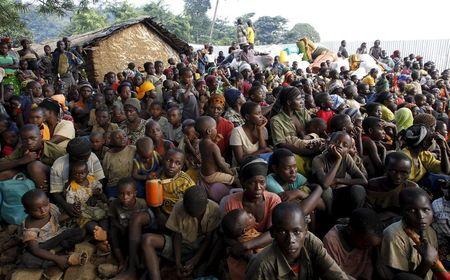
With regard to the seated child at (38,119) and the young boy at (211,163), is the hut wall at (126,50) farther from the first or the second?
the young boy at (211,163)

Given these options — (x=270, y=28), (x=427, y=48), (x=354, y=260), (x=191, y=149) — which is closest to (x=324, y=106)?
(x=191, y=149)

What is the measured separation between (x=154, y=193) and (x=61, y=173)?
110cm

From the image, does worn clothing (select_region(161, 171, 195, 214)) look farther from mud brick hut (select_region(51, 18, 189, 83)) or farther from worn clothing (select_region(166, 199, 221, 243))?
mud brick hut (select_region(51, 18, 189, 83))

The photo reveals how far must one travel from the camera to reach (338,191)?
12.4 ft

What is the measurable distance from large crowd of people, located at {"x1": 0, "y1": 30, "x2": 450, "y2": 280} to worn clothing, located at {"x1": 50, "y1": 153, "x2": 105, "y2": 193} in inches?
0.4

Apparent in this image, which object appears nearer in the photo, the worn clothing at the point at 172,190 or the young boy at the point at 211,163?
the worn clothing at the point at 172,190

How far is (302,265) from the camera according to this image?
2.33m

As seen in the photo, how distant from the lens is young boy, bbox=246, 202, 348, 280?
221 centimetres

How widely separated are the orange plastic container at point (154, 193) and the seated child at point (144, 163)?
304 millimetres

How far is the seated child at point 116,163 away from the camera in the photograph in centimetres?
425

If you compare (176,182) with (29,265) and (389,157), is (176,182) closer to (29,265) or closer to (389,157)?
(29,265)

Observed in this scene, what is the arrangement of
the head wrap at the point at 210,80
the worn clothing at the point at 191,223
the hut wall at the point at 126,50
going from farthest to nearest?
the hut wall at the point at 126,50 < the head wrap at the point at 210,80 < the worn clothing at the point at 191,223

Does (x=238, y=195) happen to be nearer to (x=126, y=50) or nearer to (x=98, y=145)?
(x=98, y=145)

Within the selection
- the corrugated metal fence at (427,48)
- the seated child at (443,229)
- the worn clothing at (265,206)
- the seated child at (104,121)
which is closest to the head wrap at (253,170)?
the worn clothing at (265,206)
